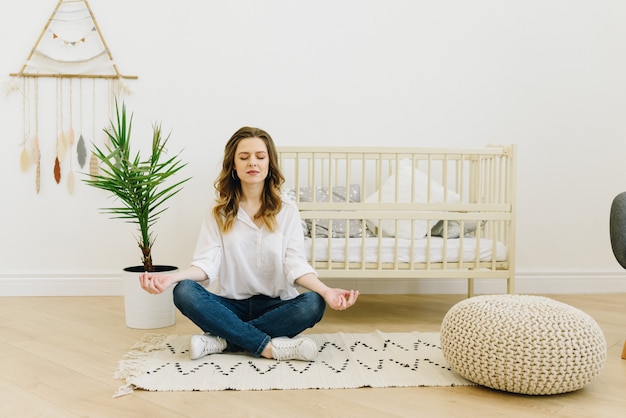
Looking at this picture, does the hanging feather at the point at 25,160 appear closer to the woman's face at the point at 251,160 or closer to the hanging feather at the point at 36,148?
the hanging feather at the point at 36,148

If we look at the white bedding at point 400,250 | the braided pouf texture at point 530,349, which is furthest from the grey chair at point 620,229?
the white bedding at point 400,250

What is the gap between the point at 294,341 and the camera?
1791 mm

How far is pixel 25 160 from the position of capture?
2.86 m

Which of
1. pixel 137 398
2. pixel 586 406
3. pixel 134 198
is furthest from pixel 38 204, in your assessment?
pixel 586 406

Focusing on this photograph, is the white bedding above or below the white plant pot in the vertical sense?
above

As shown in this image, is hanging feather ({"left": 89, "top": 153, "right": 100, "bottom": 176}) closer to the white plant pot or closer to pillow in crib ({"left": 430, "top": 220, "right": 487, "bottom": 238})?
the white plant pot

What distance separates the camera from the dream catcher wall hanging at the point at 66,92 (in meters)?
2.85

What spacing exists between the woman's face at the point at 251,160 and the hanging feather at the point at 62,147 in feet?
4.49

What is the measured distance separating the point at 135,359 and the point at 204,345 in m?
0.23

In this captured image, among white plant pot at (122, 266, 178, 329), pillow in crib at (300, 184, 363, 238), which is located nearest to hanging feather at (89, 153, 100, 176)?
white plant pot at (122, 266, 178, 329)

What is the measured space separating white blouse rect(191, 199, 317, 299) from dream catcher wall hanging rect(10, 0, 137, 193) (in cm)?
125

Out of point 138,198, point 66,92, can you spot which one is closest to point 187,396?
point 138,198

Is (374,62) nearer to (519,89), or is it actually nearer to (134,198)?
(519,89)

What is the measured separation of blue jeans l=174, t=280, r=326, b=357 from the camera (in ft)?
5.82
